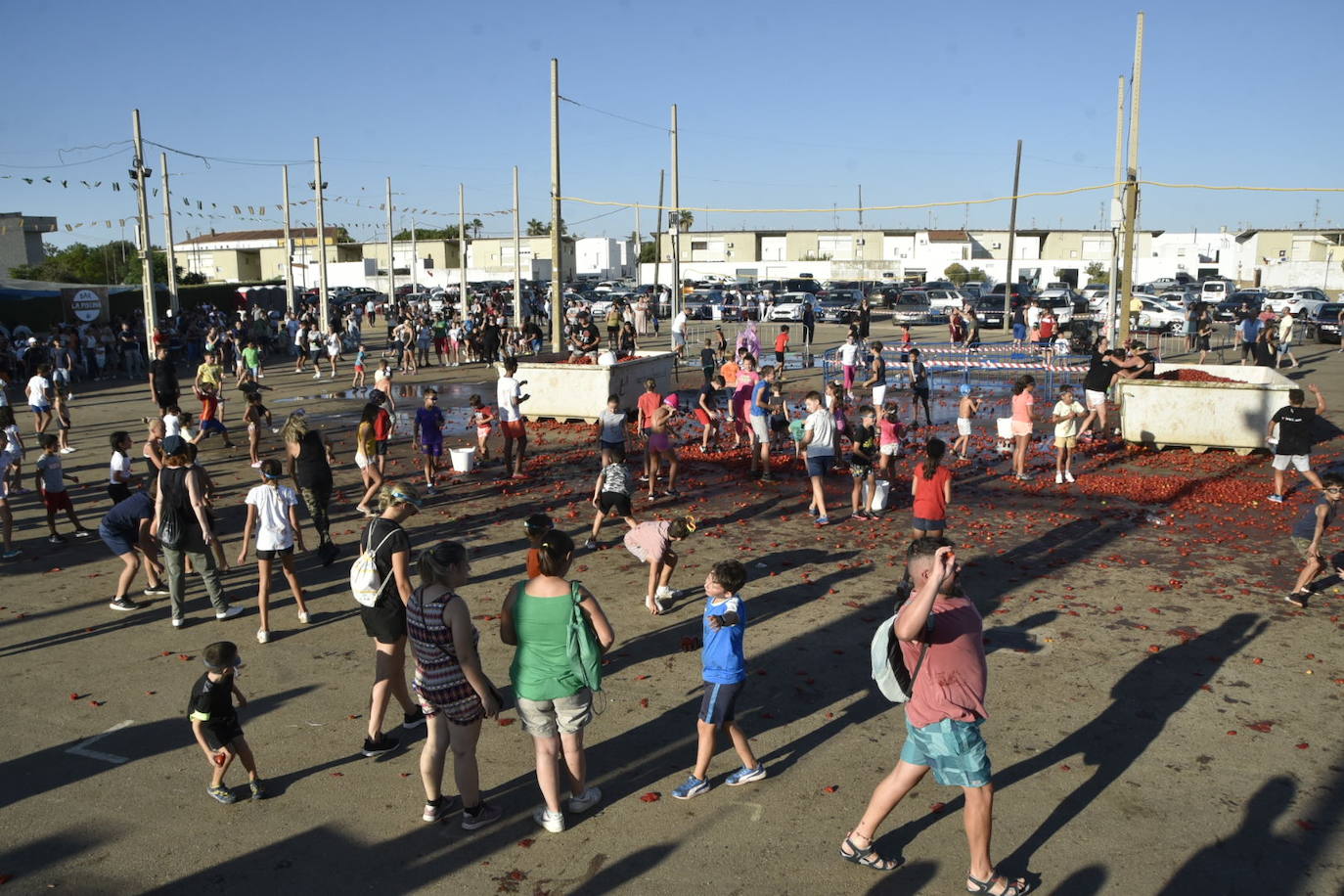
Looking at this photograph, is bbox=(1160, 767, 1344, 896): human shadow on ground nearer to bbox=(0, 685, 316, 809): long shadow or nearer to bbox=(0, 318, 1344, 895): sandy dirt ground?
bbox=(0, 318, 1344, 895): sandy dirt ground

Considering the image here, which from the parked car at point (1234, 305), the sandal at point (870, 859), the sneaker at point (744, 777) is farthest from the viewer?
the parked car at point (1234, 305)

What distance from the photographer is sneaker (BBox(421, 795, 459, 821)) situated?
5.77 metres

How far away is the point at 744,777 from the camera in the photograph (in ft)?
20.5

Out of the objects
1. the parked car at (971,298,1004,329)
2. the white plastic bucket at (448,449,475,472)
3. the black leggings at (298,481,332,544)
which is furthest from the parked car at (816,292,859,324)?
the black leggings at (298,481,332,544)

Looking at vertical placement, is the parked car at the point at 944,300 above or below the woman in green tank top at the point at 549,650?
above

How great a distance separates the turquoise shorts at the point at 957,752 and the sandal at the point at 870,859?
0.62m

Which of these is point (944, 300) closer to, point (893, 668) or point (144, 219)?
point (144, 219)

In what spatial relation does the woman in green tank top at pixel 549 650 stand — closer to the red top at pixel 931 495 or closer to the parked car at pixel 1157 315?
the red top at pixel 931 495

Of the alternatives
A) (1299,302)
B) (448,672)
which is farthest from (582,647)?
(1299,302)

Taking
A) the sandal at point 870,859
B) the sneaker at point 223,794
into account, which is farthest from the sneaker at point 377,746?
the sandal at point 870,859

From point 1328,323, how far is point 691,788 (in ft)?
133

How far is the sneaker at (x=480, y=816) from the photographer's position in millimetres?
5711

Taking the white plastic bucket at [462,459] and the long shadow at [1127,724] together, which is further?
the white plastic bucket at [462,459]

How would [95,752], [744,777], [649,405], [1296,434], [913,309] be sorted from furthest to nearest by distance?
[913,309] < [649,405] < [1296,434] < [95,752] < [744,777]
